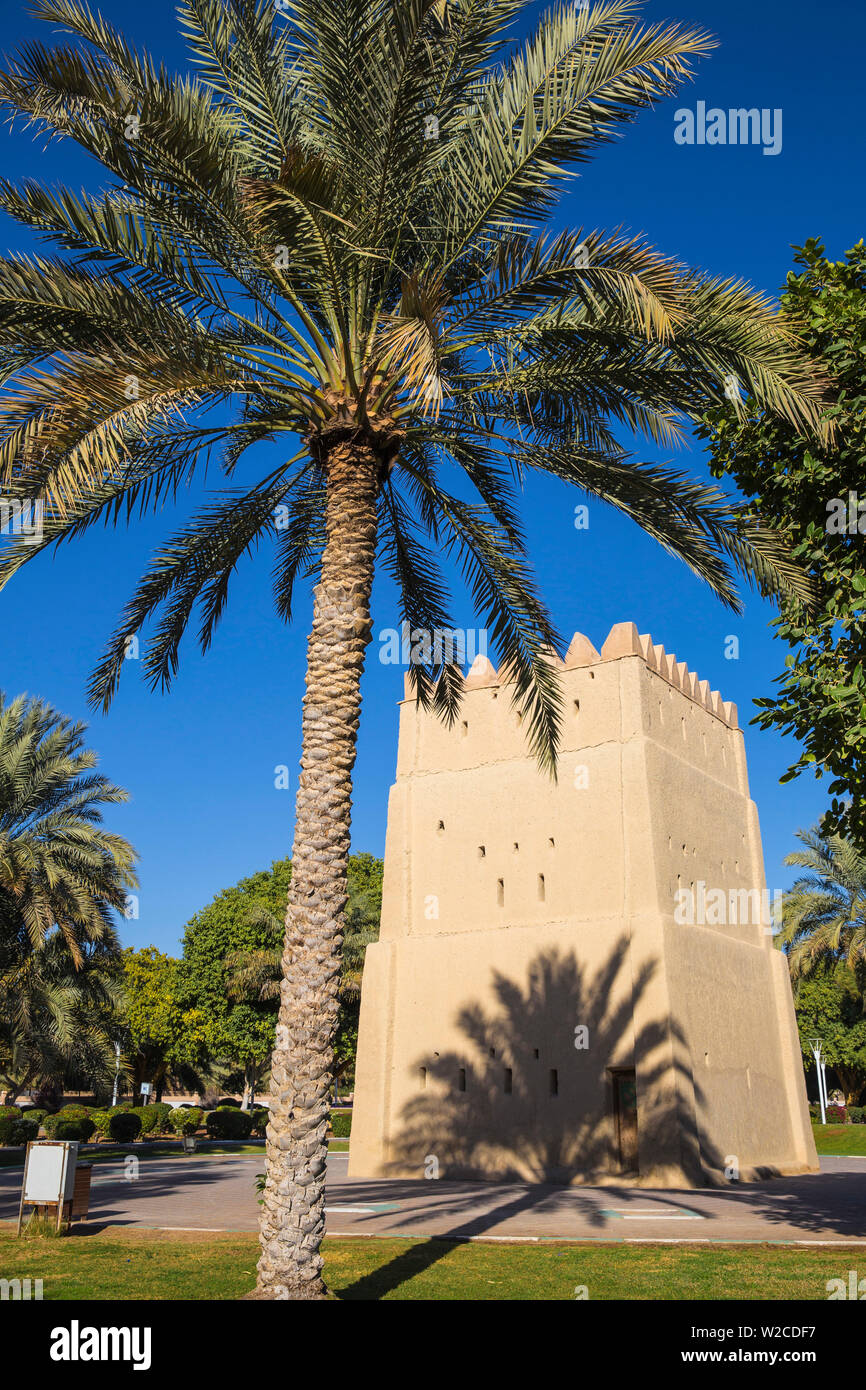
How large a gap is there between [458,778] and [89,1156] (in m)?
15.3

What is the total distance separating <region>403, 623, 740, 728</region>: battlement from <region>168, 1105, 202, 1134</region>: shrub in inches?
807

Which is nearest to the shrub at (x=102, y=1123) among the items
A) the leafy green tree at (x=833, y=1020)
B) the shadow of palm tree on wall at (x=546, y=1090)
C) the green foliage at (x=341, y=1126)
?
the green foliage at (x=341, y=1126)

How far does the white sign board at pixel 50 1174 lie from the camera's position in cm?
1241

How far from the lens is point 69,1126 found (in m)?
32.0

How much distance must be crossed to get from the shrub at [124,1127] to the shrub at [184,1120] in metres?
2.36

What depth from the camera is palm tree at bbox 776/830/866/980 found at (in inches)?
1305

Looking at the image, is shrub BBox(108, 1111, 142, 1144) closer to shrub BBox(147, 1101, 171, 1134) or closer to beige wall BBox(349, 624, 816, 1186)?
shrub BBox(147, 1101, 171, 1134)

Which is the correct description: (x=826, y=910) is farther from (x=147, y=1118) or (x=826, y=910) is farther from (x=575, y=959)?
(x=147, y=1118)

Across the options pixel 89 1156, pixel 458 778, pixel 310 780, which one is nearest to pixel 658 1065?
pixel 458 778

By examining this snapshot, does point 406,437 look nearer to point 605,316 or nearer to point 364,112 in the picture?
point 605,316

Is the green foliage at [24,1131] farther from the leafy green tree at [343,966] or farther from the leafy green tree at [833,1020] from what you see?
the leafy green tree at [833,1020]

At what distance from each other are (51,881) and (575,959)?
11302 millimetres

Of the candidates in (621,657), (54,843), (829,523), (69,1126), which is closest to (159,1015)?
(69,1126)
